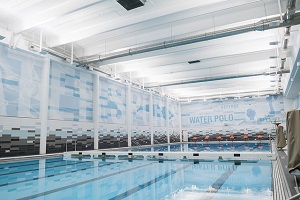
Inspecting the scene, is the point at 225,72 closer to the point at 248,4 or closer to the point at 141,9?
the point at 248,4

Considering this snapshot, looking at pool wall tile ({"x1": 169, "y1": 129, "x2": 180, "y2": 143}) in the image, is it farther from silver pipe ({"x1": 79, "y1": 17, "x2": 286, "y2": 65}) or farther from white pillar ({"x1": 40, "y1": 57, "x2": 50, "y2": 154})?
white pillar ({"x1": 40, "y1": 57, "x2": 50, "y2": 154})

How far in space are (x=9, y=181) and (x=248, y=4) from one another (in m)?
7.86

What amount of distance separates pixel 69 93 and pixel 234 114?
1633cm

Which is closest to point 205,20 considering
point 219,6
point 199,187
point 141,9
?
point 219,6

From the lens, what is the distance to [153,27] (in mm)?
8469

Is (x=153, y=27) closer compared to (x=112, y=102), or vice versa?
(x=153, y=27)

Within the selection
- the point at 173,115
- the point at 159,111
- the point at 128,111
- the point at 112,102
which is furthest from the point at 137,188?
the point at 173,115

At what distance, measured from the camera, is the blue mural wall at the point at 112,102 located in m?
13.2

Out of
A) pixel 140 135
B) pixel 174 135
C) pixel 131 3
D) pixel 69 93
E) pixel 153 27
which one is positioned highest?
pixel 153 27

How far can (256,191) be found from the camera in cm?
327

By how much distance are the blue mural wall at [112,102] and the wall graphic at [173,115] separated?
7905 mm

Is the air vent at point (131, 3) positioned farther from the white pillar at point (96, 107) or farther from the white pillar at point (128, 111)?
the white pillar at point (128, 111)

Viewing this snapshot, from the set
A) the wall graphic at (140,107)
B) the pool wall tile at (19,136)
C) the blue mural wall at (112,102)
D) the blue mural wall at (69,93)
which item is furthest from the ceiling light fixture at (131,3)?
the wall graphic at (140,107)

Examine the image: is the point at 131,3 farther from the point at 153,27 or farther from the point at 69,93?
the point at 69,93
